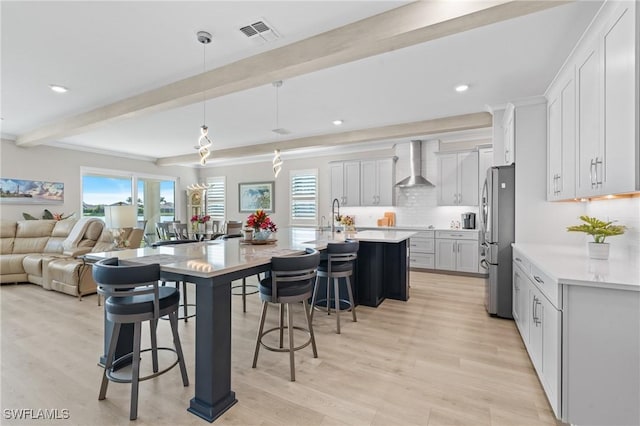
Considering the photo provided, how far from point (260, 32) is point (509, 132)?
328 centimetres

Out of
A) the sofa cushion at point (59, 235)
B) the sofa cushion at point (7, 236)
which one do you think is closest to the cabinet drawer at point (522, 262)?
the sofa cushion at point (59, 235)

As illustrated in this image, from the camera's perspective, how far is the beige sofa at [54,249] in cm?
438

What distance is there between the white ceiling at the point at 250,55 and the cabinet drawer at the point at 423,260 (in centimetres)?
265

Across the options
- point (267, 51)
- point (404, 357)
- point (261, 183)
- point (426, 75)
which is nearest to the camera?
point (404, 357)

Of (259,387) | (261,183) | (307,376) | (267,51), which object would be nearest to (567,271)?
(307,376)

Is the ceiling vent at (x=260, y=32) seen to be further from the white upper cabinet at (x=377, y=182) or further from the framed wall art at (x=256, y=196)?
the framed wall art at (x=256, y=196)

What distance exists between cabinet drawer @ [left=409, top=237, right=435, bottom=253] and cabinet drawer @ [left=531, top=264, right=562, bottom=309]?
11.4ft

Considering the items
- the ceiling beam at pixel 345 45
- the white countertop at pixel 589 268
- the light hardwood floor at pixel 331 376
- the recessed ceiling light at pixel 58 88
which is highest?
the recessed ceiling light at pixel 58 88

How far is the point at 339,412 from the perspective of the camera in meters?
1.88

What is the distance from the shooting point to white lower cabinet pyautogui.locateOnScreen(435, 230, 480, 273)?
543 cm

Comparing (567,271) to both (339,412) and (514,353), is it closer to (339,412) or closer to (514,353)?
(514,353)

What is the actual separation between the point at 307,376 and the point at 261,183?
685 centimetres

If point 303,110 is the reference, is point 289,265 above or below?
below

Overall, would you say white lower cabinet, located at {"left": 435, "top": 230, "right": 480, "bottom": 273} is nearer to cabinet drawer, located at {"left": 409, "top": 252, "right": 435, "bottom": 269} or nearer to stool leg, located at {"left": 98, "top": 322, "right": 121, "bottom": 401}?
cabinet drawer, located at {"left": 409, "top": 252, "right": 435, "bottom": 269}
